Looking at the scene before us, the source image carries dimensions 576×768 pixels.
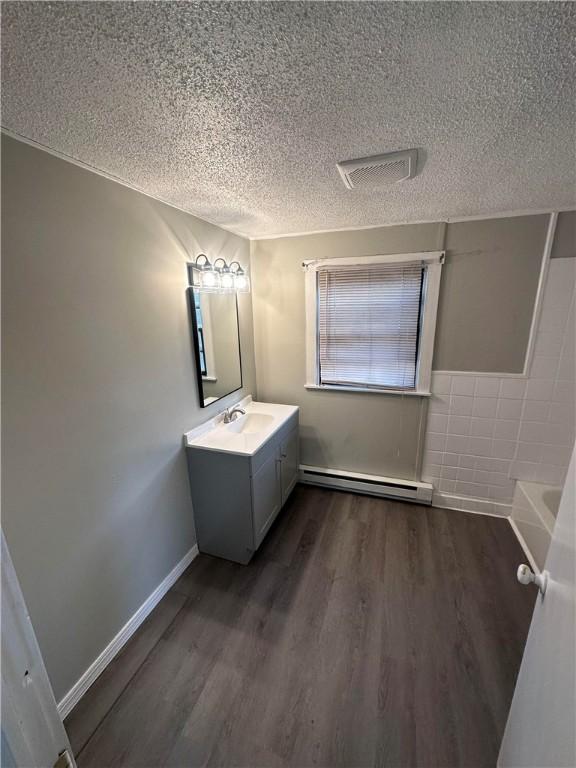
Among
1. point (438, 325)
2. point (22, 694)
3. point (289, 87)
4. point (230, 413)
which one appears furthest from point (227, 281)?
point (22, 694)

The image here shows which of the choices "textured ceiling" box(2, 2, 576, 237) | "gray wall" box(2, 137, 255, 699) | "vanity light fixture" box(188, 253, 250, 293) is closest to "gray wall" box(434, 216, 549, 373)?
"textured ceiling" box(2, 2, 576, 237)

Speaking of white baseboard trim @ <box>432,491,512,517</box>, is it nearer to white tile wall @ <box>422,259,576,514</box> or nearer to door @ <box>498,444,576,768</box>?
white tile wall @ <box>422,259,576,514</box>

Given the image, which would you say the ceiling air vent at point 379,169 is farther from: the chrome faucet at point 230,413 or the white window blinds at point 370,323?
the chrome faucet at point 230,413

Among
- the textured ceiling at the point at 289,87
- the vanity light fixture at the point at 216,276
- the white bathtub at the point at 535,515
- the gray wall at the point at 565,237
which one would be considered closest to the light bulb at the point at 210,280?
the vanity light fixture at the point at 216,276

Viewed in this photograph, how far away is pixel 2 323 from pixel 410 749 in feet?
7.25

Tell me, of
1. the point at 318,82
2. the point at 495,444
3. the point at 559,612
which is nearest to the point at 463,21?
the point at 318,82

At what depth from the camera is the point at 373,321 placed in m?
2.46

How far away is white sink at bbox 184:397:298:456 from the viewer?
77.0 inches

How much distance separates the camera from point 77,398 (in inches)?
50.5

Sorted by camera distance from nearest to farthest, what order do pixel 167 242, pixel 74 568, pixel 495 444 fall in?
pixel 74 568 → pixel 167 242 → pixel 495 444

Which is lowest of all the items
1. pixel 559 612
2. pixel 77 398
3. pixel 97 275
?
pixel 559 612

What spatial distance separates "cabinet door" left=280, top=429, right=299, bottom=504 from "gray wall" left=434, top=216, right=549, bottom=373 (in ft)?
4.56

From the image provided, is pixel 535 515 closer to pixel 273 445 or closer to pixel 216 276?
pixel 273 445

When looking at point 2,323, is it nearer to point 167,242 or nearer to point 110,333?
point 110,333
